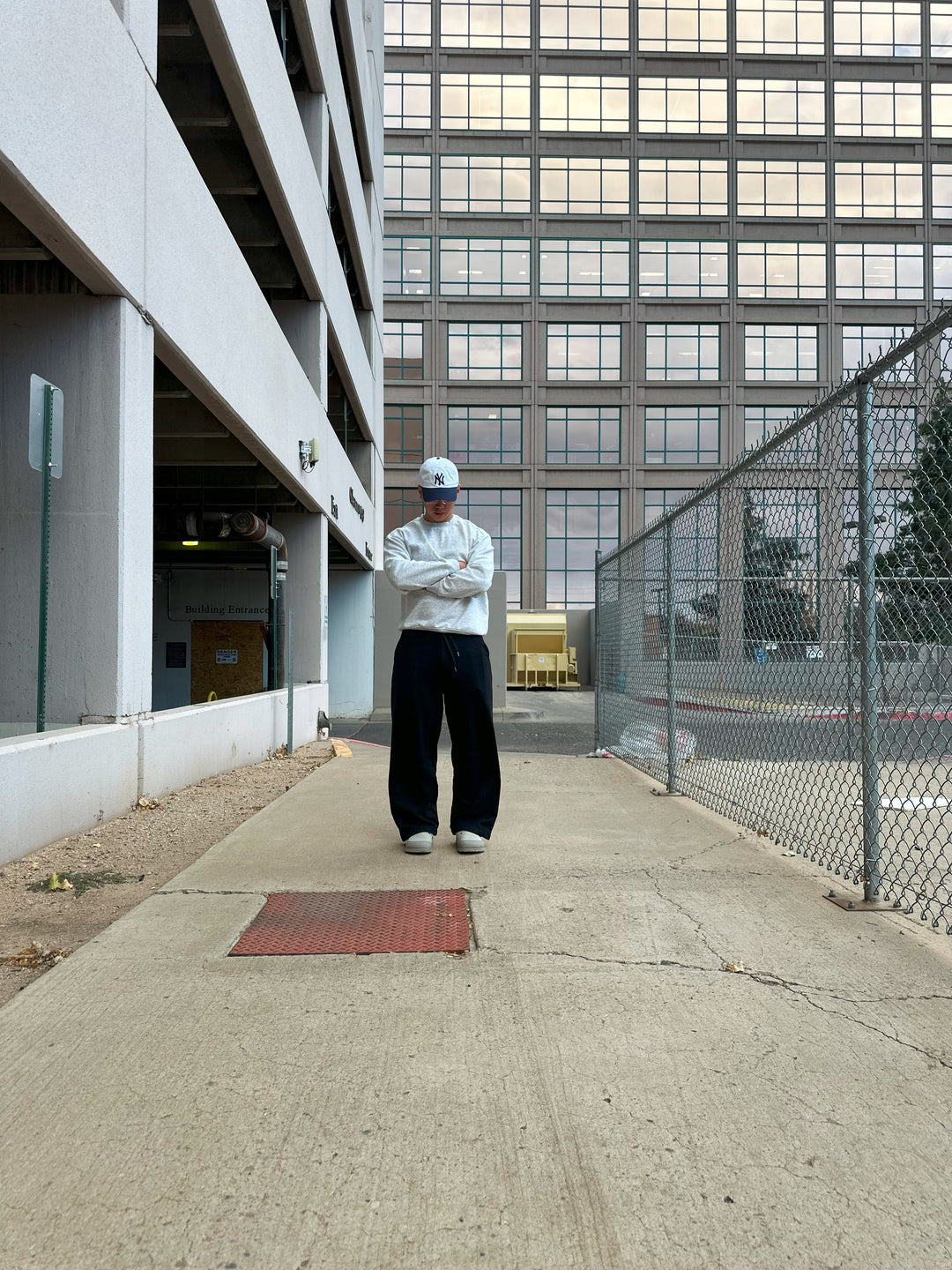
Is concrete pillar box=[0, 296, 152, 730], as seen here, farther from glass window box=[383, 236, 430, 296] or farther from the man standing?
glass window box=[383, 236, 430, 296]

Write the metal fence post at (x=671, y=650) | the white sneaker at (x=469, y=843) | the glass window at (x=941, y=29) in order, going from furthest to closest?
the glass window at (x=941, y=29), the metal fence post at (x=671, y=650), the white sneaker at (x=469, y=843)

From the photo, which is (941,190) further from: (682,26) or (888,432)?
(888,432)

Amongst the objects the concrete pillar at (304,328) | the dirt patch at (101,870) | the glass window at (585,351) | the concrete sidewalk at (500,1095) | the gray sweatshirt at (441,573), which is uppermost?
the glass window at (585,351)

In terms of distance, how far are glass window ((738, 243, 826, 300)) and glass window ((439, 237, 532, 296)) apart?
335 inches

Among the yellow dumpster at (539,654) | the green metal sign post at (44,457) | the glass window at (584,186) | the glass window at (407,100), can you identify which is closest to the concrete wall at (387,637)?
the yellow dumpster at (539,654)

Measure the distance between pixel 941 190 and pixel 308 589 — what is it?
3631 cm

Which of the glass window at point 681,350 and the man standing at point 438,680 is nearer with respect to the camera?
the man standing at point 438,680

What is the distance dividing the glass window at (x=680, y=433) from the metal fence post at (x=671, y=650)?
3156cm

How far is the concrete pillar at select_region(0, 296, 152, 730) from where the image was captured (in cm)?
571

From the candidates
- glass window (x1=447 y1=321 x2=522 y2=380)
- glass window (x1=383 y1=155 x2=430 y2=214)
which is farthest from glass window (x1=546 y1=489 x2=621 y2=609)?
glass window (x1=383 y1=155 x2=430 y2=214)

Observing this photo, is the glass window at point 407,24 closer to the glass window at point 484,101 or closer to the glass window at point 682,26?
the glass window at point 484,101

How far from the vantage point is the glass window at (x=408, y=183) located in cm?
3728

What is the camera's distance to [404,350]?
1470 inches

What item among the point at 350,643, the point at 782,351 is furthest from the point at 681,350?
the point at 350,643
